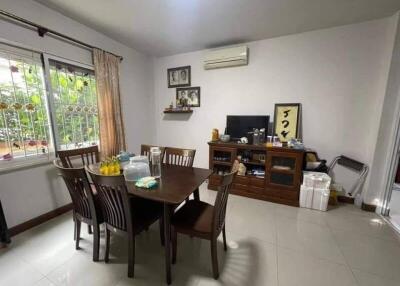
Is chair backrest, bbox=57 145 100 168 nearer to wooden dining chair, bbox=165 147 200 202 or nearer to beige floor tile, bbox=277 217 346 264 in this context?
wooden dining chair, bbox=165 147 200 202

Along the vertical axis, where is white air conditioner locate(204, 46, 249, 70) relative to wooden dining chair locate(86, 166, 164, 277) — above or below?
above

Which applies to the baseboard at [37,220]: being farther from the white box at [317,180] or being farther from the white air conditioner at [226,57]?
the white box at [317,180]

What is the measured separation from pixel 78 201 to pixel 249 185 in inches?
87.8

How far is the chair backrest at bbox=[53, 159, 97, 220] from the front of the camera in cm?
134

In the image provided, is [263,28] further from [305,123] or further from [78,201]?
[78,201]

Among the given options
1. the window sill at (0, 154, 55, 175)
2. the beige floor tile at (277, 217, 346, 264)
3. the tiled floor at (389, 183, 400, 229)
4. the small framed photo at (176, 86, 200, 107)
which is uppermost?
the small framed photo at (176, 86, 200, 107)

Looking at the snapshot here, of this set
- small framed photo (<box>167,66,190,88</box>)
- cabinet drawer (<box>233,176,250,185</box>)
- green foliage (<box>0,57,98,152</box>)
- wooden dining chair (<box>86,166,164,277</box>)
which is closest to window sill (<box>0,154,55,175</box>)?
green foliage (<box>0,57,98,152</box>)

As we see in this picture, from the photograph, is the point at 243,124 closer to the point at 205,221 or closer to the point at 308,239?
the point at 308,239

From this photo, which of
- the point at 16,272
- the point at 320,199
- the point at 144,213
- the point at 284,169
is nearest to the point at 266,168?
the point at 284,169

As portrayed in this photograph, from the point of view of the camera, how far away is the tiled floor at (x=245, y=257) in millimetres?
1393

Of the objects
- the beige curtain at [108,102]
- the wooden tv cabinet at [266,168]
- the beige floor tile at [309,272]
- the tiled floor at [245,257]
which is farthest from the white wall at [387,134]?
the beige curtain at [108,102]

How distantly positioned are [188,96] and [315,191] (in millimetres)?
2587

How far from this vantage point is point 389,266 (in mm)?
1512

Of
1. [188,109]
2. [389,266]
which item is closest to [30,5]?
[188,109]
